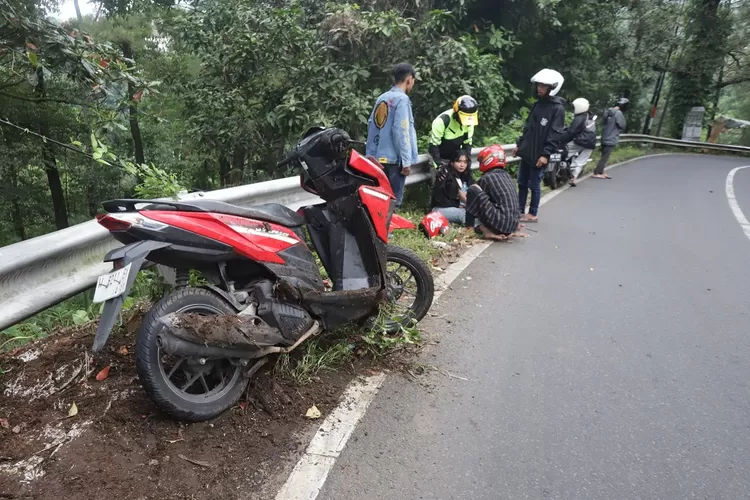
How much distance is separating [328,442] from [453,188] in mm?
5304

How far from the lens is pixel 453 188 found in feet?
24.3

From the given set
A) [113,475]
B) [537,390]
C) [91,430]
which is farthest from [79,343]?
[537,390]

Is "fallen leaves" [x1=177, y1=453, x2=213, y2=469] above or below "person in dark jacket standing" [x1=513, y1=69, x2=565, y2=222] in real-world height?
below

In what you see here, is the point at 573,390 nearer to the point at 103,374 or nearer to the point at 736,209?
the point at 103,374

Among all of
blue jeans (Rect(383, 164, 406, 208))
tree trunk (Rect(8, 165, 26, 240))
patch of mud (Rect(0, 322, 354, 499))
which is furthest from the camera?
tree trunk (Rect(8, 165, 26, 240))

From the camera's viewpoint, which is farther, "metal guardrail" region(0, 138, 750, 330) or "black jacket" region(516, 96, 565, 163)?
"black jacket" region(516, 96, 565, 163)

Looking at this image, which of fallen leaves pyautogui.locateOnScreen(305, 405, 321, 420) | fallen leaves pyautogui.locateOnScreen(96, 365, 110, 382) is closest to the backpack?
fallen leaves pyautogui.locateOnScreen(305, 405, 321, 420)

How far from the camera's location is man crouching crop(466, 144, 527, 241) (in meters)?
6.53

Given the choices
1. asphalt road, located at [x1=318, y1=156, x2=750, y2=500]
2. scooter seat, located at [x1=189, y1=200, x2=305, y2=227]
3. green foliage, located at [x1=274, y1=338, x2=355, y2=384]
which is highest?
scooter seat, located at [x1=189, y1=200, x2=305, y2=227]

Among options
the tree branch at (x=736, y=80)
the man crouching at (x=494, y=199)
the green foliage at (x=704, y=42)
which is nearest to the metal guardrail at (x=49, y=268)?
the man crouching at (x=494, y=199)

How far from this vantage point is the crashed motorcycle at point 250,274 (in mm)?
2301

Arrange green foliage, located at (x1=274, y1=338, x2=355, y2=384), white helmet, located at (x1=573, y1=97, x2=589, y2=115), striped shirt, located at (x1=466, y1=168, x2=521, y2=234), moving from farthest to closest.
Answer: white helmet, located at (x1=573, y1=97, x2=589, y2=115) → striped shirt, located at (x1=466, y1=168, x2=521, y2=234) → green foliage, located at (x1=274, y1=338, x2=355, y2=384)

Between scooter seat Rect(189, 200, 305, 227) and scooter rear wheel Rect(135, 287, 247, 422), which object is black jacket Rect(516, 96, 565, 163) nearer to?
scooter seat Rect(189, 200, 305, 227)

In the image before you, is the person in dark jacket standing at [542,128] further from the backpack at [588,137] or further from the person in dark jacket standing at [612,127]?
the person in dark jacket standing at [612,127]
